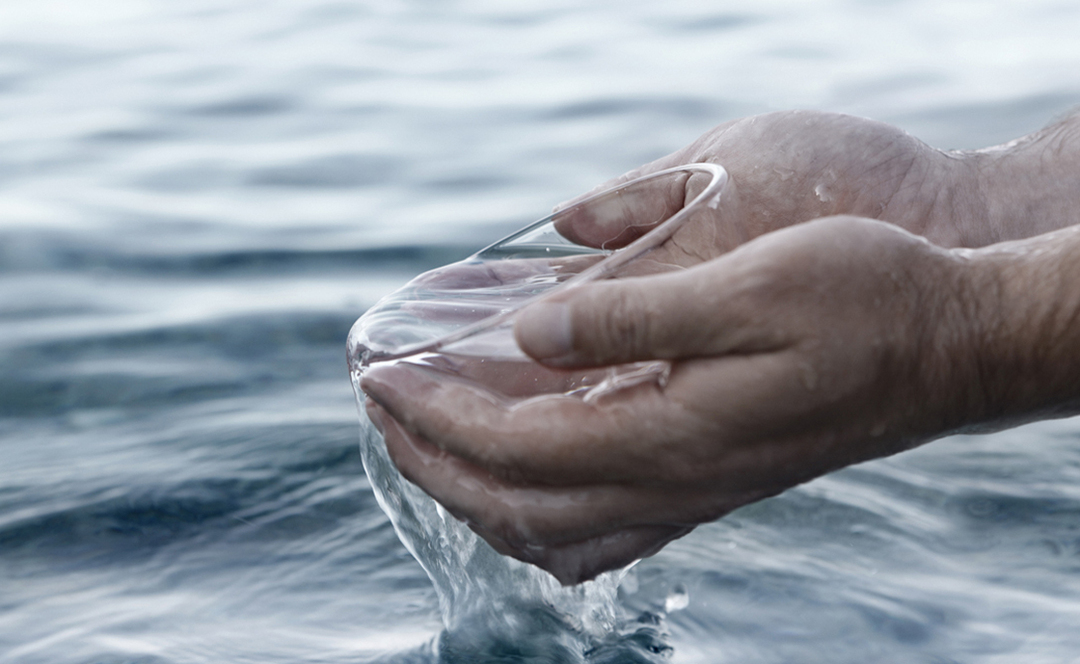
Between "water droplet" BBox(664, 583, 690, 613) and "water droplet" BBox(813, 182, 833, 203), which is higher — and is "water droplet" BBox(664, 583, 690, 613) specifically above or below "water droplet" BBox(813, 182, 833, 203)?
below

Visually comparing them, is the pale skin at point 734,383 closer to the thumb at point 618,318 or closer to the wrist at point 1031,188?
the thumb at point 618,318

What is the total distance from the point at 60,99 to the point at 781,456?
6.97 m

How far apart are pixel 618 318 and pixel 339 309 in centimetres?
273

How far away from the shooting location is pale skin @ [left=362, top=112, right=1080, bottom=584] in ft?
5.00

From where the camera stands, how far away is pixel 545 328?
4.91 ft

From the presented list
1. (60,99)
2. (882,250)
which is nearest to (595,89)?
(60,99)

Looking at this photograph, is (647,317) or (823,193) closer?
(647,317)

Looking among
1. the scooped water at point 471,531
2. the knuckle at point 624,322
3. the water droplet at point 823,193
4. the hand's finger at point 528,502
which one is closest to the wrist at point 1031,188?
the water droplet at point 823,193

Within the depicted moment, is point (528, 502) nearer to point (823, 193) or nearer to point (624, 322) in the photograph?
point (624, 322)

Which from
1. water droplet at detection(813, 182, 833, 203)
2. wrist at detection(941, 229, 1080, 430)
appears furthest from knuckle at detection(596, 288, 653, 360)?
water droplet at detection(813, 182, 833, 203)

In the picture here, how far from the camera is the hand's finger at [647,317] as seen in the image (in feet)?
4.91

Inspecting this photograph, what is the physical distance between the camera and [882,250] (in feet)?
5.42

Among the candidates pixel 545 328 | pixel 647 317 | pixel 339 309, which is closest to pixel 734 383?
pixel 647 317

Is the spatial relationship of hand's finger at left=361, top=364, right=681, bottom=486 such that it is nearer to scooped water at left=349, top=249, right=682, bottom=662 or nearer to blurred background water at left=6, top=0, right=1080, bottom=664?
scooped water at left=349, top=249, right=682, bottom=662
